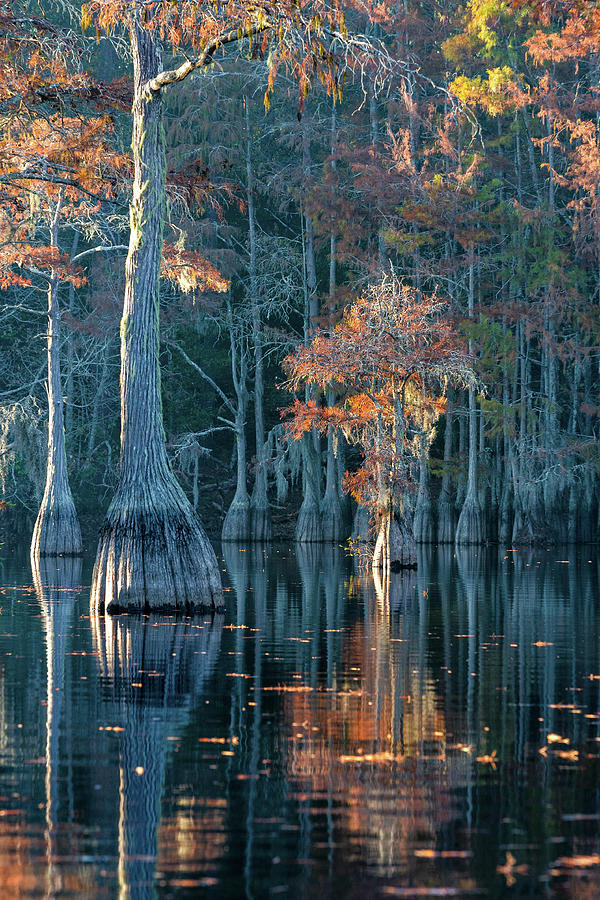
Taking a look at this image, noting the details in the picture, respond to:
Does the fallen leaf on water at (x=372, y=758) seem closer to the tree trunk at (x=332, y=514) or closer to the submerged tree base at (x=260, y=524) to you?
the tree trunk at (x=332, y=514)

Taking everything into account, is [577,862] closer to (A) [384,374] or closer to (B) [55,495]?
(A) [384,374]

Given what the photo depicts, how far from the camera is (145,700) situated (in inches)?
371

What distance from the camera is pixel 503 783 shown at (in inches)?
261

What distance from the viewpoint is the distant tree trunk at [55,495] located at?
32.0 metres

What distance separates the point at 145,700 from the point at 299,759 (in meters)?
2.43

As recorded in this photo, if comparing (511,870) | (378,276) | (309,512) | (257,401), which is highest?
(378,276)

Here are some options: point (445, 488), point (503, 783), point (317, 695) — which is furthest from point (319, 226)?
point (503, 783)

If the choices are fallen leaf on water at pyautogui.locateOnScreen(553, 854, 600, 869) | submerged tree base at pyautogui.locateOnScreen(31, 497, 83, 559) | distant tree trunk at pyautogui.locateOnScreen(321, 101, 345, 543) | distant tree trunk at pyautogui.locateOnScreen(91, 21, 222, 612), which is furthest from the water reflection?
distant tree trunk at pyautogui.locateOnScreen(321, 101, 345, 543)

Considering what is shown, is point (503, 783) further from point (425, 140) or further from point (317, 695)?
point (425, 140)

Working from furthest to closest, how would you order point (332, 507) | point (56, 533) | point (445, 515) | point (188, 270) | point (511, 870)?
point (332, 507) < point (445, 515) < point (56, 533) < point (188, 270) < point (511, 870)

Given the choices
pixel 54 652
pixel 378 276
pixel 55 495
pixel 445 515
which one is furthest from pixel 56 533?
pixel 54 652

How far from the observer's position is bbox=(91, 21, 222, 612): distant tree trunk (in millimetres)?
15961

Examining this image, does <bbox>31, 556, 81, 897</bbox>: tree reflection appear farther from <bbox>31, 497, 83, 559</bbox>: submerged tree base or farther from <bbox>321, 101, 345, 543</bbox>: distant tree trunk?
<bbox>321, 101, 345, 543</bbox>: distant tree trunk

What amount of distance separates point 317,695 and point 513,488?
106ft
